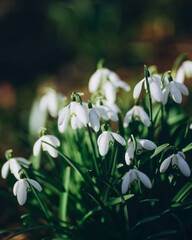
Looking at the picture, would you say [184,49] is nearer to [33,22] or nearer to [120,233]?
[33,22]

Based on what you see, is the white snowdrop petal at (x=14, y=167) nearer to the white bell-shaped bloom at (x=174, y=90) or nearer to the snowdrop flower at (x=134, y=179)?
the snowdrop flower at (x=134, y=179)

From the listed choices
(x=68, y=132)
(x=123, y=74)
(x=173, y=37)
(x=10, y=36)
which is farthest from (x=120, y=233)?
(x=10, y=36)

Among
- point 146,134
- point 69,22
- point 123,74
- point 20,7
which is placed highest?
point 20,7

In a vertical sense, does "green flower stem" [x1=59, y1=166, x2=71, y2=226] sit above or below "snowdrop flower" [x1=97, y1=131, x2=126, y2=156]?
below

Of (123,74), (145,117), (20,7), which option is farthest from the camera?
(20,7)

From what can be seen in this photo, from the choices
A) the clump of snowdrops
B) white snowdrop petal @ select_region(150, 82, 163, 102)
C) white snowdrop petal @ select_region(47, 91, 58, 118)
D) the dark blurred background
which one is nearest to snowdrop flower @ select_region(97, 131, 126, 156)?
the clump of snowdrops

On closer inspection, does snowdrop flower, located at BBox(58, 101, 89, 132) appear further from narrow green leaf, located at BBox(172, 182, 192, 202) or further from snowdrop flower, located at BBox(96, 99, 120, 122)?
narrow green leaf, located at BBox(172, 182, 192, 202)

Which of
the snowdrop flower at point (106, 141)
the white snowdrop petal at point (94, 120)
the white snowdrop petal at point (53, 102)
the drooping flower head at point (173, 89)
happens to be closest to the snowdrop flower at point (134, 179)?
the snowdrop flower at point (106, 141)

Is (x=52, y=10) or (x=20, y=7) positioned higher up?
(x=20, y=7)
